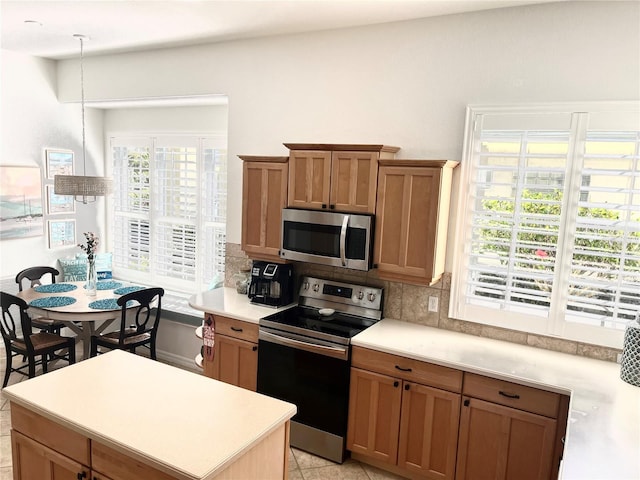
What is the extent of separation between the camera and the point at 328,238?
138 inches

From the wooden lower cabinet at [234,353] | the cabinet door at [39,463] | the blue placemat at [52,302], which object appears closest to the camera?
the cabinet door at [39,463]

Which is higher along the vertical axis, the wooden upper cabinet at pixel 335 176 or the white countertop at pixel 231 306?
the wooden upper cabinet at pixel 335 176

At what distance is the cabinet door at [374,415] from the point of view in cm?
314

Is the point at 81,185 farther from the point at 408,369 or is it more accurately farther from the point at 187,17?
the point at 408,369

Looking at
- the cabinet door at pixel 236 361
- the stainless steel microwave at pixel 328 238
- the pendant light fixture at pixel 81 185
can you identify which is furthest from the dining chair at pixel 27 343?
the stainless steel microwave at pixel 328 238

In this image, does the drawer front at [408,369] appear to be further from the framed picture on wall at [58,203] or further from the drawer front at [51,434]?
the framed picture on wall at [58,203]

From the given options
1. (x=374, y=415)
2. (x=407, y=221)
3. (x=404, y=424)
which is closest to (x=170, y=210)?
(x=407, y=221)

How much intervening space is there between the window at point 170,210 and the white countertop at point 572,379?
8.02 ft

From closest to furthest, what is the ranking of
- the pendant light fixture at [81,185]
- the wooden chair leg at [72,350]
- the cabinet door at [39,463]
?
1. the cabinet door at [39,463]
2. the pendant light fixture at [81,185]
3. the wooden chair leg at [72,350]

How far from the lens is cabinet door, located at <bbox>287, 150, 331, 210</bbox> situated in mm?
3537

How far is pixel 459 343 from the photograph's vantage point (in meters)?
3.23

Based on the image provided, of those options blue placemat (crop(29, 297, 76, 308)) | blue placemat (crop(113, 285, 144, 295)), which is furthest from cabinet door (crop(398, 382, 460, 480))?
blue placemat (crop(29, 297, 76, 308))

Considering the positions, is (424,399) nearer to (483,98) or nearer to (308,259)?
(308,259)

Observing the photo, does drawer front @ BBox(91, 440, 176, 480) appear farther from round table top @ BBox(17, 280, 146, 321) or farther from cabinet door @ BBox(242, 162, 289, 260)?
round table top @ BBox(17, 280, 146, 321)
